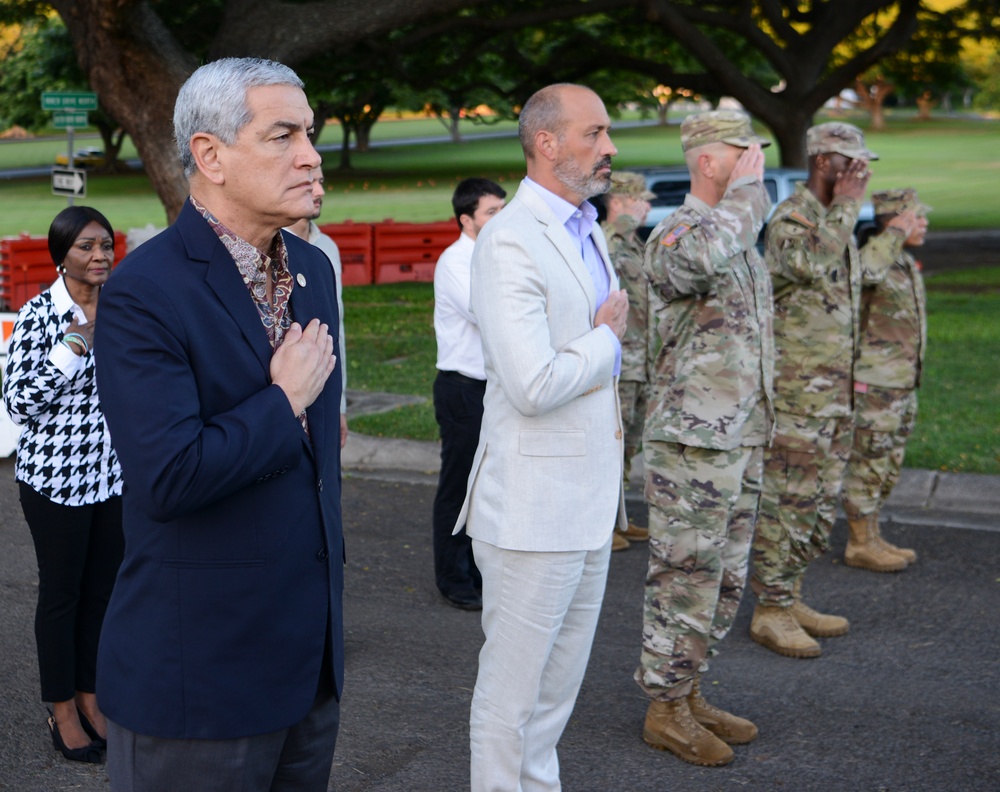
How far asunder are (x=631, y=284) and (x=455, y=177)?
47.8 m

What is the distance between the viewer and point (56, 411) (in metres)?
4.43

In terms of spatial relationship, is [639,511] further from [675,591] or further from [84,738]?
[84,738]

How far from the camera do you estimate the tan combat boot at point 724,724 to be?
4559 millimetres

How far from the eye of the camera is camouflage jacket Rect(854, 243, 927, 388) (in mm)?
6559

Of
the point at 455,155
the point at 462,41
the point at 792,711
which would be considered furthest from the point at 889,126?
the point at 792,711

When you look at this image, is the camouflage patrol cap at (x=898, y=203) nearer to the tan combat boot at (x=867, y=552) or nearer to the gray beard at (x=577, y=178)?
the tan combat boot at (x=867, y=552)

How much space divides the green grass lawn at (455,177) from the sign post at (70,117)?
1601 centimetres

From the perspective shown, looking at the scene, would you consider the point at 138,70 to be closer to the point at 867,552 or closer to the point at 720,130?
the point at 867,552

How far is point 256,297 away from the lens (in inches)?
97.6

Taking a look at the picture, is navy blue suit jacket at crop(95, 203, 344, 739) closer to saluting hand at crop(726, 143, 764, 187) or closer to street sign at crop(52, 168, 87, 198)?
saluting hand at crop(726, 143, 764, 187)

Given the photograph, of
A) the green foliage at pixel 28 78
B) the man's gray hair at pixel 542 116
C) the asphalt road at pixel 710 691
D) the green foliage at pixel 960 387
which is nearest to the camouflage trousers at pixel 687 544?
the asphalt road at pixel 710 691


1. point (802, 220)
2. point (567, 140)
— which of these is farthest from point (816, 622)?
point (567, 140)

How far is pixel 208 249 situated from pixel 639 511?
5687 millimetres

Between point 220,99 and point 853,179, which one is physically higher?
point 220,99
